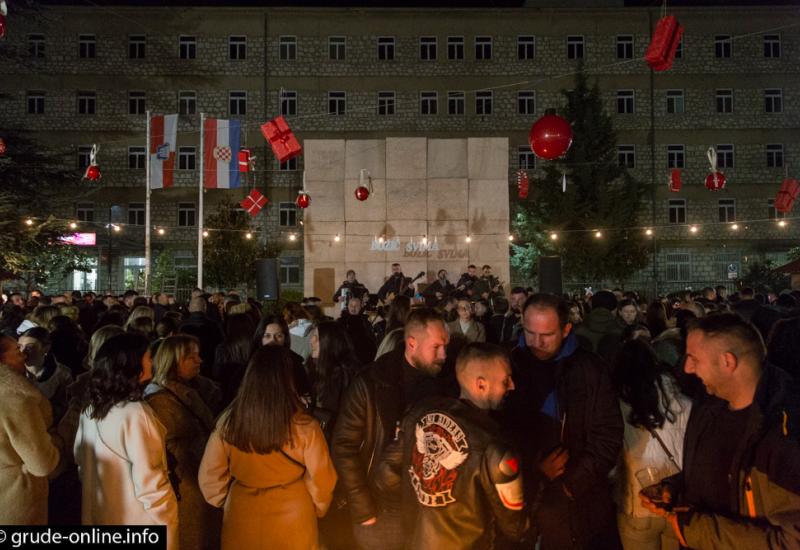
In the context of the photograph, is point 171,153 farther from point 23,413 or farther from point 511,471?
point 511,471

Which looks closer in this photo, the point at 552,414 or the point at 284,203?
the point at 552,414

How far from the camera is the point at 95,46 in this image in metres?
35.7

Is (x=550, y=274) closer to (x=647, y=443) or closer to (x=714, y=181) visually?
(x=714, y=181)

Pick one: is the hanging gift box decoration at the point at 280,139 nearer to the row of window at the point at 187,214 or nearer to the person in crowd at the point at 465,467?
the person in crowd at the point at 465,467

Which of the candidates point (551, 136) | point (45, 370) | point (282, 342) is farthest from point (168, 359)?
point (551, 136)

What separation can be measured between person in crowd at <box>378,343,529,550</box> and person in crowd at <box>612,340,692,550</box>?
123cm

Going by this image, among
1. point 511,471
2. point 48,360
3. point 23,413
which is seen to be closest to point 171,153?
point 48,360

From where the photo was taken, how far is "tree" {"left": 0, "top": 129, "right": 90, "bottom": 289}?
20.1m

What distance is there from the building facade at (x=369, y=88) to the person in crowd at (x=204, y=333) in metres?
26.3

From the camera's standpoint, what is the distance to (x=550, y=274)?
58.7ft

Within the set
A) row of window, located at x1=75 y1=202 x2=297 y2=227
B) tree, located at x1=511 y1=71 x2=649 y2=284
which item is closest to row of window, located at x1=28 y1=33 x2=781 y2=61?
tree, located at x1=511 y1=71 x2=649 y2=284

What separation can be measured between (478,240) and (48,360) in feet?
68.6

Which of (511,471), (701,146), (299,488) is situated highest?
(701,146)

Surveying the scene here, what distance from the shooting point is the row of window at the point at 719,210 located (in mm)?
36375
